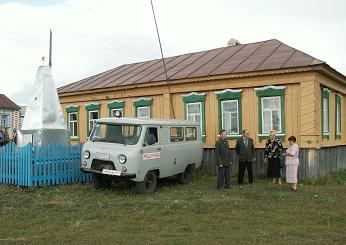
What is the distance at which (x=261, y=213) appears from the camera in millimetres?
9000

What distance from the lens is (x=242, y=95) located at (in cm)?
1623

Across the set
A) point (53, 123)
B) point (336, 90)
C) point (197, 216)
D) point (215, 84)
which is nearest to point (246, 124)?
point (215, 84)

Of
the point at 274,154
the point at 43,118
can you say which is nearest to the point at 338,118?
the point at 274,154

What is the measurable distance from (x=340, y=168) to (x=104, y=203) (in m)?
12.3

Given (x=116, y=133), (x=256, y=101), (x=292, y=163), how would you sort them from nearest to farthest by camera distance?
1. (x=116, y=133)
2. (x=292, y=163)
3. (x=256, y=101)

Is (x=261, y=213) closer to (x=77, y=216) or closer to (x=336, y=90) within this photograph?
(x=77, y=216)

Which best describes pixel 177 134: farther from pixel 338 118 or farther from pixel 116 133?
pixel 338 118

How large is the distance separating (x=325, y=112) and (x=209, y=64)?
5252mm

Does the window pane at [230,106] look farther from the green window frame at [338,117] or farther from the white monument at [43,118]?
the white monument at [43,118]

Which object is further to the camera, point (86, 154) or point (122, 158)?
point (86, 154)

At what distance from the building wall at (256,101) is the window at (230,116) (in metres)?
0.30

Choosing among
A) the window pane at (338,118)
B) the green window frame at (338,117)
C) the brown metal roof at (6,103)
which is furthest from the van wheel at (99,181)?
the brown metal roof at (6,103)

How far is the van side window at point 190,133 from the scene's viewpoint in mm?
14291

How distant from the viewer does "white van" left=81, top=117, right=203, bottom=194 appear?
37.2 ft
